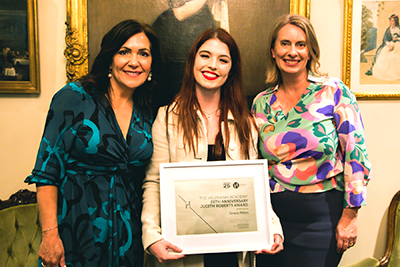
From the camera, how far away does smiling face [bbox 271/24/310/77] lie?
1.73m

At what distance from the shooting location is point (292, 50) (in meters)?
1.73

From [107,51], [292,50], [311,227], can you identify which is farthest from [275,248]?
[107,51]

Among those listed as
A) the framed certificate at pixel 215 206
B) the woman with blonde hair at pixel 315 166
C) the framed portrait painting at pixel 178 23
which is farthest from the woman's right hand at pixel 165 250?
the framed portrait painting at pixel 178 23

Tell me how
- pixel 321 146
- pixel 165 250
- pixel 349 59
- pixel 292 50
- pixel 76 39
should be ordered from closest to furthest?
pixel 165 250 → pixel 321 146 → pixel 292 50 → pixel 76 39 → pixel 349 59

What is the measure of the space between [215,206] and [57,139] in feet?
2.81

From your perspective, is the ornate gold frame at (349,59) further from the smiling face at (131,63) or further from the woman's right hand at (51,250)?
the woman's right hand at (51,250)

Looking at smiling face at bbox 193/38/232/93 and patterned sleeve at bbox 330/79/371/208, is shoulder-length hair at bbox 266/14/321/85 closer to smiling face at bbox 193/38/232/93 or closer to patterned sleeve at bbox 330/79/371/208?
patterned sleeve at bbox 330/79/371/208

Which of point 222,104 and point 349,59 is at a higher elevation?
point 349,59

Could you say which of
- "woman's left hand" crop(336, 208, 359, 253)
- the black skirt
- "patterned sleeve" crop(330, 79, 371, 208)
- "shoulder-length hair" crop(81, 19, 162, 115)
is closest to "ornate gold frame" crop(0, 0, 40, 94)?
"shoulder-length hair" crop(81, 19, 162, 115)

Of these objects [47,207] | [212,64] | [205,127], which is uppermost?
[212,64]

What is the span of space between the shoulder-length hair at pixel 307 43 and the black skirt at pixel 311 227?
78 cm

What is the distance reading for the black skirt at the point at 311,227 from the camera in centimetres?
162

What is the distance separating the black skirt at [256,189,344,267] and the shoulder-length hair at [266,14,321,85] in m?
0.78

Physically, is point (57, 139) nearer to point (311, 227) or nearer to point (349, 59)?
point (311, 227)
